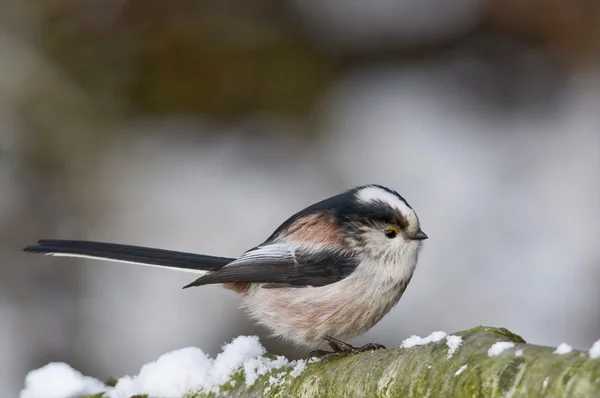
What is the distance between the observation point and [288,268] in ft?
10.7

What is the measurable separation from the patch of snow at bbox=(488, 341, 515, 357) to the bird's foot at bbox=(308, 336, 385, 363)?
2.37ft

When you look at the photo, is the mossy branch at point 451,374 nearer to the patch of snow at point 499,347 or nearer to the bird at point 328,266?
the patch of snow at point 499,347

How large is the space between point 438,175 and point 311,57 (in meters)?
1.61

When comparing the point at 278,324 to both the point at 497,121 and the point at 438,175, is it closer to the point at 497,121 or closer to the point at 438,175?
the point at 438,175

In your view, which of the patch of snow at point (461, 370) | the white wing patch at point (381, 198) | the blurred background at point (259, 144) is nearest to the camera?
the patch of snow at point (461, 370)

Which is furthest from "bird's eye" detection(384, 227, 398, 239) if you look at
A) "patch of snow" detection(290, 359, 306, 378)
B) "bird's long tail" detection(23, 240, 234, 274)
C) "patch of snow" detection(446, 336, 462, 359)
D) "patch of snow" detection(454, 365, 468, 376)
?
"patch of snow" detection(454, 365, 468, 376)

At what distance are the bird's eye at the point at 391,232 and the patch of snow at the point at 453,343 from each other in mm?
1198

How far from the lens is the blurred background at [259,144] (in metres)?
6.00

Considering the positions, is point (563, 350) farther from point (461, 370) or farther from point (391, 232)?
point (391, 232)

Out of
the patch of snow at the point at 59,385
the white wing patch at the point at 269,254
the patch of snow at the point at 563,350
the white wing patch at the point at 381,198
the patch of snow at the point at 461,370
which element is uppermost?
the white wing patch at the point at 381,198

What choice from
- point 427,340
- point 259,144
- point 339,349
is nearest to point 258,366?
point 339,349

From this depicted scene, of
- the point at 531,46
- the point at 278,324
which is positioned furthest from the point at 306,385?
the point at 531,46

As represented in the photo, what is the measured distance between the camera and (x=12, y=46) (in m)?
6.93

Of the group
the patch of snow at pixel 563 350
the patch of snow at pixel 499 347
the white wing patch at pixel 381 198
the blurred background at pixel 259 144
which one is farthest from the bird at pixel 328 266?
the blurred background at pixel 259 144
